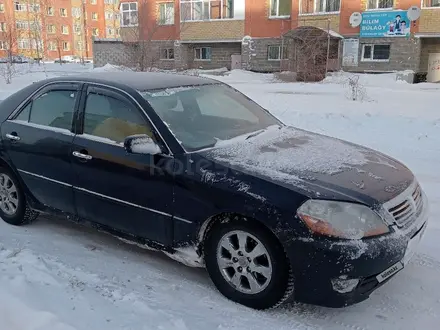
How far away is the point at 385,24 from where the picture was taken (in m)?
24.5

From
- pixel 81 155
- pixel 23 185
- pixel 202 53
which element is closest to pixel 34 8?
pixel 202 53

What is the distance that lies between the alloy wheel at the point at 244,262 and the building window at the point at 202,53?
30.9m

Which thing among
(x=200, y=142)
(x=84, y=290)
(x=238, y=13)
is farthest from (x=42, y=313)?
(x=238, y=13)

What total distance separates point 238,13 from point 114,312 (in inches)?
1138

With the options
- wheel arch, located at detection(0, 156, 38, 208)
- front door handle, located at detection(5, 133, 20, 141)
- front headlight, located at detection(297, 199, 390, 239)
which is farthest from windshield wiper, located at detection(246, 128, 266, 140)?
front door handle, located at detection(5, 133, 20, 141)

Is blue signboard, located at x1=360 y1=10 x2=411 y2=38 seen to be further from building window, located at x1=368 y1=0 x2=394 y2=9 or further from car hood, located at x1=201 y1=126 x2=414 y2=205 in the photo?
car hood, located at x1=201 y1=126 x2=414 y2=205

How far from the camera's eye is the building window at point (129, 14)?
33.9 metres

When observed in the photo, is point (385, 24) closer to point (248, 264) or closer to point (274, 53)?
point (274, 53)

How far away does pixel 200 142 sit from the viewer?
3.42 m

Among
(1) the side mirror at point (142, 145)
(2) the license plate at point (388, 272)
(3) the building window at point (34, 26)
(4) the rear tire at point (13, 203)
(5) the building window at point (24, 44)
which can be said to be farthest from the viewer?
(5) the building window at point (24, 44)

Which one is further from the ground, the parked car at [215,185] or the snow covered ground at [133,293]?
the parked car at [215,185]

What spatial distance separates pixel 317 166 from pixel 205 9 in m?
29.8

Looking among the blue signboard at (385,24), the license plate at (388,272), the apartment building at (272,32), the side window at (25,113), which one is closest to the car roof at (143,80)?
the side window at (25,113)

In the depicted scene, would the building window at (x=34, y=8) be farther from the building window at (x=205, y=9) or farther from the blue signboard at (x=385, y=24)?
the blue signboard at (x=385, y=24)
